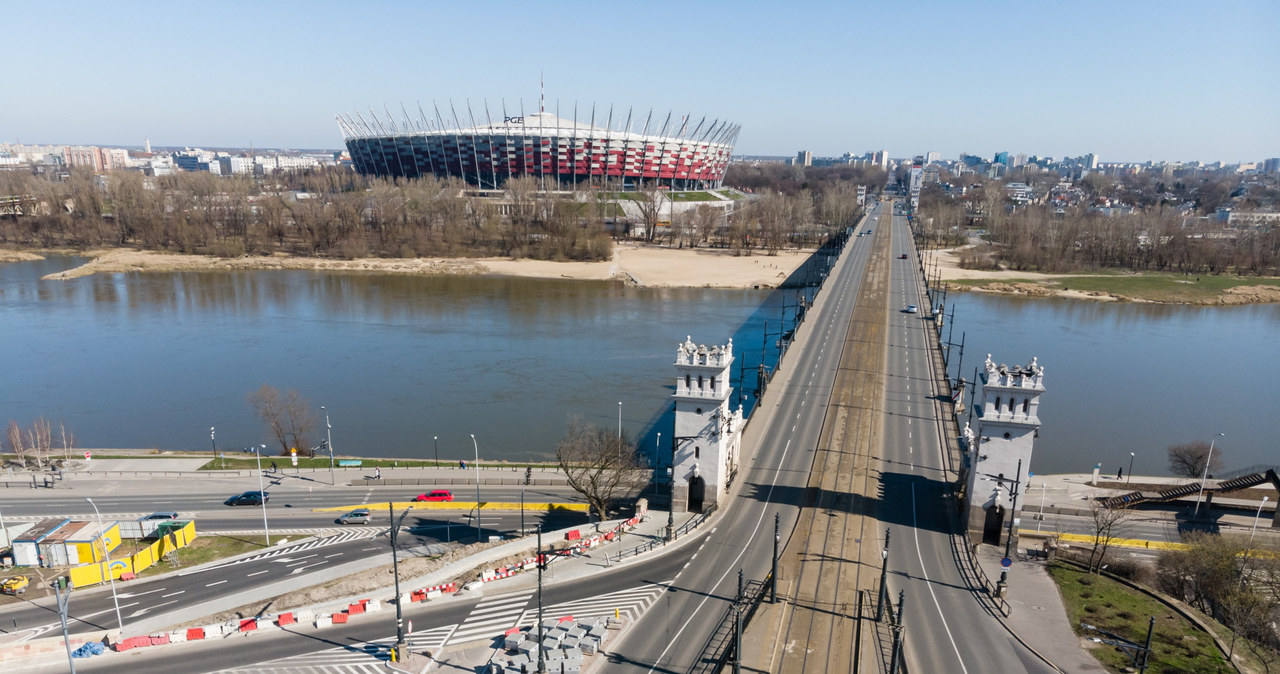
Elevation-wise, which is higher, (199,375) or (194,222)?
(194,222)

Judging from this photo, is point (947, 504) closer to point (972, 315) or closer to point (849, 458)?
point (849, 458)

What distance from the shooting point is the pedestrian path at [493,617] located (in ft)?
76.8

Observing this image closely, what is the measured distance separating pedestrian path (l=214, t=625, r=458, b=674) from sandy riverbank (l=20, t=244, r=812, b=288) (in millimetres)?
81914

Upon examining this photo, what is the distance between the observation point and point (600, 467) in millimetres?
34531

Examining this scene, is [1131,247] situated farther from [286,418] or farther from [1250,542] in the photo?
[286,418]

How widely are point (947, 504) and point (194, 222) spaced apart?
126 m

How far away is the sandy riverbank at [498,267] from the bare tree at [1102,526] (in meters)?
70.2

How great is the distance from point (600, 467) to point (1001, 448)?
17.3 metres

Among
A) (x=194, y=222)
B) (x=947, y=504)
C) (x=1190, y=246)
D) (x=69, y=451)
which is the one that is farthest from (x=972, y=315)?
(x=194, y=222)

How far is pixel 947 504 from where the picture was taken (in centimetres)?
3375

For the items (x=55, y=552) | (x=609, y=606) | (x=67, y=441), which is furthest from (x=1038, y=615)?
(x=67, y=441)

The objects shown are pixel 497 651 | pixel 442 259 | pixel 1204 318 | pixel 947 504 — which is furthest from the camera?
pixel 442 259

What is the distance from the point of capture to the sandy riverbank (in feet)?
348

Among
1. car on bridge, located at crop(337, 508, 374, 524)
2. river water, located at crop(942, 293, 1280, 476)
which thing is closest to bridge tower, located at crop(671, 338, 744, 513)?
car on bridge, located at crop(337, 508, 374, 524)
